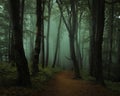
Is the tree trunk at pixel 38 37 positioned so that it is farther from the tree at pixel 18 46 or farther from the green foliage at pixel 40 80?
the tree at pixel 18 46

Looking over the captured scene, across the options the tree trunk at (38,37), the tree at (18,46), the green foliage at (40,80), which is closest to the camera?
the tree at (18,46)

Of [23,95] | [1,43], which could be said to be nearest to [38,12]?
[23,95]

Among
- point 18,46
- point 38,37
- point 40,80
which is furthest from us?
point 38,37

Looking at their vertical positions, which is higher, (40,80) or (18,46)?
(18,46)

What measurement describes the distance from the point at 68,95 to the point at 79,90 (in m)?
1.54

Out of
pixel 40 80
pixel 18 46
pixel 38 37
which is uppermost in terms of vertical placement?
pixel 38 37

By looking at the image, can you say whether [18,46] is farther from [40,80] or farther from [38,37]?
[38,37]

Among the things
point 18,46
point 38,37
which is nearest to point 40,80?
point 38,37

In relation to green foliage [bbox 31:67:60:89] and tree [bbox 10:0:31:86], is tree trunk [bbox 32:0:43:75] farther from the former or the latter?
tree [bbox 10:0:31:86]

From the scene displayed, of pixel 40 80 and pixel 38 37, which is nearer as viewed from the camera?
pixel 40 80

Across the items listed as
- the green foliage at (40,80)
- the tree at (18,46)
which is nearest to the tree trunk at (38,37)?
the green foliage at (40,80)

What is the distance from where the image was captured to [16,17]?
10.4 metres

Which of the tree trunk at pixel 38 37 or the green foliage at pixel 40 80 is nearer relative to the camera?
the green foliage at pixel 40 80

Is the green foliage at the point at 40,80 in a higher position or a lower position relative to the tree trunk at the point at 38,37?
lower
